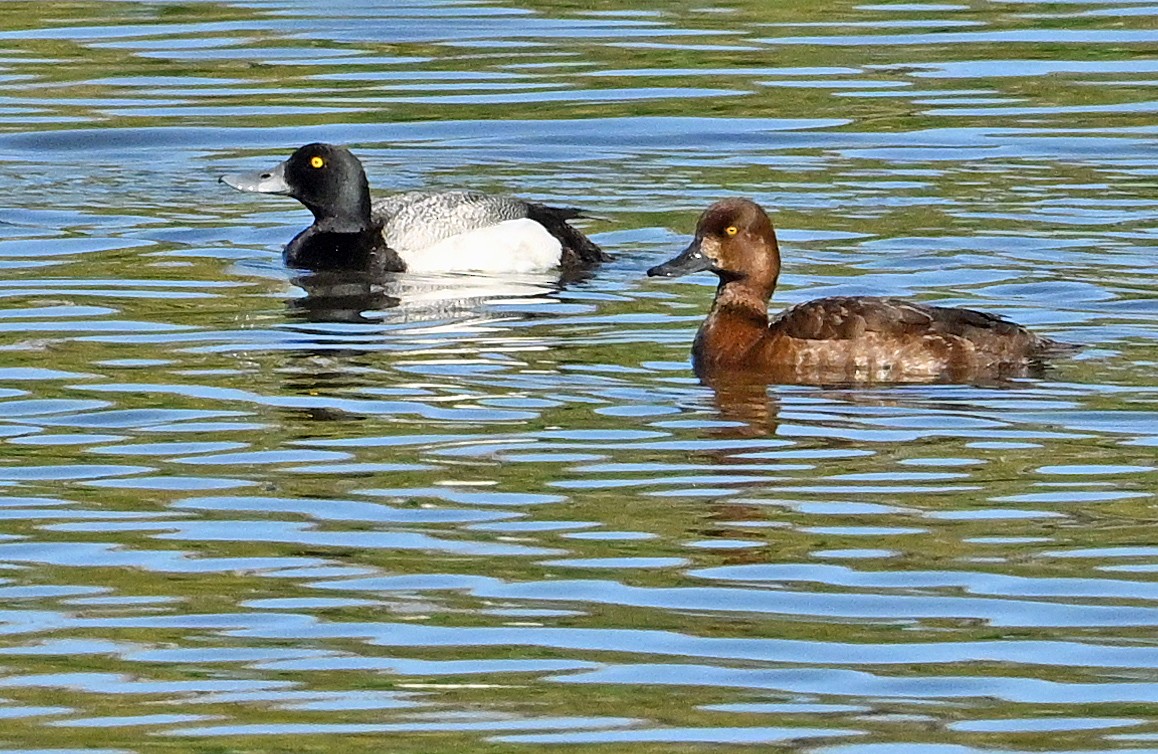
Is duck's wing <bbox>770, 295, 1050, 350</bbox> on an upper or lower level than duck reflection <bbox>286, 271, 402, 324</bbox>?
upper

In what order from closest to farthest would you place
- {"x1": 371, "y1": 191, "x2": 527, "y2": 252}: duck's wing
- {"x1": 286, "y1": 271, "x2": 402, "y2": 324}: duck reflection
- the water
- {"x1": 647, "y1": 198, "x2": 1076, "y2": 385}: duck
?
the water
{"x1": 647, "y1": 198, "x2": 1076, "y2": 385}: duck
{"x1": 286, "y1": 271, "x2": 402, "y2": 324}: duck reflection
{"x1": 371, "y1": 191, "x2": 527, "y2": 252}: duck's wing

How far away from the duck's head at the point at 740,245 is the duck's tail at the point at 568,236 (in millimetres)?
2484

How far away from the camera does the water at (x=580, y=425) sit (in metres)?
6.29

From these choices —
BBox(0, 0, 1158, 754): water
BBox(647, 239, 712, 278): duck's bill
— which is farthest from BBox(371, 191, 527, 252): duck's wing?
BBox(647, 239, 712, 278): duck's bill

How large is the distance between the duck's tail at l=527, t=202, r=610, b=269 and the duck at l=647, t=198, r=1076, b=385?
2859mm

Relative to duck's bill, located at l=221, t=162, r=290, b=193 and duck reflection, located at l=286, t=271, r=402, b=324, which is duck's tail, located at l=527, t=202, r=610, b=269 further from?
duck's bill, located at l=221, t=162, r=290, b=193

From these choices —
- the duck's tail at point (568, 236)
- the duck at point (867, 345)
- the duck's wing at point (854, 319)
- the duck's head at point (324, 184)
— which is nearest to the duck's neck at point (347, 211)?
the duck's head at point (324, 184)

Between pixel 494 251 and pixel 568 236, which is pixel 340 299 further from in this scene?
pixel 568 236

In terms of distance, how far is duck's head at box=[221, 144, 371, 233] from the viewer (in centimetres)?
1484

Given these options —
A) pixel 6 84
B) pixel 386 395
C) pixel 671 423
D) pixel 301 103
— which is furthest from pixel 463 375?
pixel 6 84

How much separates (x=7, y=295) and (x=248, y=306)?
116 centimetres

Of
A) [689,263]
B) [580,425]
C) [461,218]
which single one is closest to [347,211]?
[461,218]

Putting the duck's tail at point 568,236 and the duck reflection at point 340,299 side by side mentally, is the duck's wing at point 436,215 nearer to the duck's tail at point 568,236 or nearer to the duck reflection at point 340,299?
the duck's tail at point 568,236

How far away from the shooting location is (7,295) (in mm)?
12617
